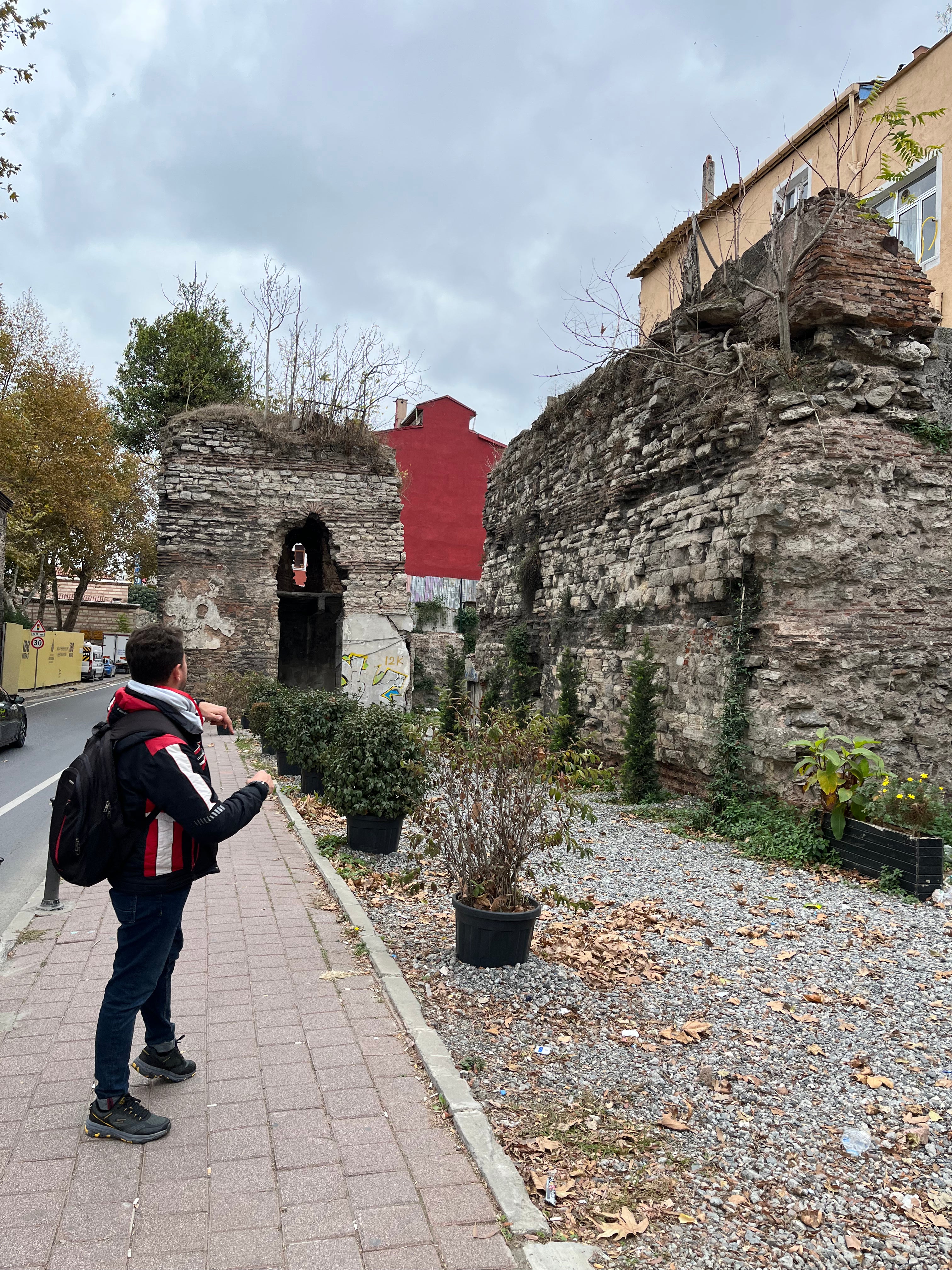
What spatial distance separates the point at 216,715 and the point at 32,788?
29.4 ft

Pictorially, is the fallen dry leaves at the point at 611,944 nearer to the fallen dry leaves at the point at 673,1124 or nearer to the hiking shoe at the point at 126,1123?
the fallen dry leaves at the point at 673,1124

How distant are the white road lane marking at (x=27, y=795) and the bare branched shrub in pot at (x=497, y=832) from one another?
561 cm

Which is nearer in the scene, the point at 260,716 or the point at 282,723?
the point at 282,723

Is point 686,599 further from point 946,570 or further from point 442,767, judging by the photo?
point 442,767

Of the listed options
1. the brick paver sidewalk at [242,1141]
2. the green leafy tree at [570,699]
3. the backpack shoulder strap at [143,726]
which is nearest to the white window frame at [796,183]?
the green leafy tree at [570,699]

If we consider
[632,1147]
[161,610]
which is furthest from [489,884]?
[161,610]

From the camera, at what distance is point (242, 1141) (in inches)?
113

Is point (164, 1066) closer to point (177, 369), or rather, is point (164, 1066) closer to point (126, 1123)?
point (126, 1123)

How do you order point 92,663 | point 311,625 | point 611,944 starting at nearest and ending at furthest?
1. point 611,944
2. point 311,625
3. point 92,663

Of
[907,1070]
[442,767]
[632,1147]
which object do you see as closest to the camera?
[632,1147]

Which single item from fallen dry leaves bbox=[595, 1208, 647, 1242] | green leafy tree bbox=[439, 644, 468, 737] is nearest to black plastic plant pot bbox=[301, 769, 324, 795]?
green leafy tree bbox=[439, 644, 468, 737]

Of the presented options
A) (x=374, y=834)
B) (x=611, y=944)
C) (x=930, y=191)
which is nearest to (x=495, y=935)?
(x=611, y=944)

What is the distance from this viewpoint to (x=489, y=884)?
457cm

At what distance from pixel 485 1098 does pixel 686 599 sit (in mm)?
6930
